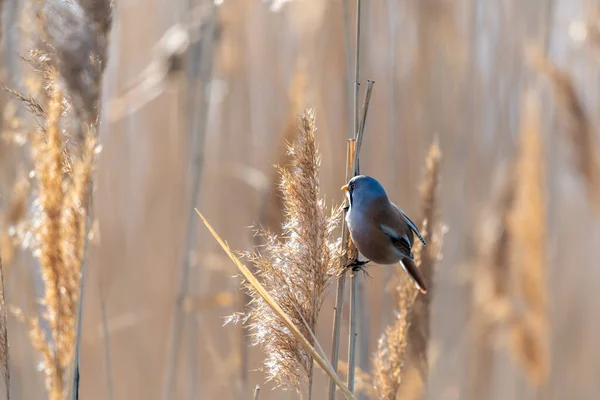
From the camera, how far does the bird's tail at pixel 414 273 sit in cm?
118

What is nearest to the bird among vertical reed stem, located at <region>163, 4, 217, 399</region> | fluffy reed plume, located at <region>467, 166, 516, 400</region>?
vertical reed stem, located at <region>163, 4, 217, 399</region>

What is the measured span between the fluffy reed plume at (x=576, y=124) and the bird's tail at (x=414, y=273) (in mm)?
718

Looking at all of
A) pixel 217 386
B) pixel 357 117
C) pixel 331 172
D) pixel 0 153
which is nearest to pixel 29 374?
pixel 217 386

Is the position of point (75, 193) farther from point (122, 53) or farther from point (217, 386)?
point (122, 53)

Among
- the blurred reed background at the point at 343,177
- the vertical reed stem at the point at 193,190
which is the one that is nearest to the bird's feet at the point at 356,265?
the blurred reed background at the point at 343,177

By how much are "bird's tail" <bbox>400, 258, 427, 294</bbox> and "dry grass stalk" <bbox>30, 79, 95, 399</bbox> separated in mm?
563

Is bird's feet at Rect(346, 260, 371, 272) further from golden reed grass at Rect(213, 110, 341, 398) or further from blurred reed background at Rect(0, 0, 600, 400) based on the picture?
blurred reed background at Rect(0, 0, 600, 400)

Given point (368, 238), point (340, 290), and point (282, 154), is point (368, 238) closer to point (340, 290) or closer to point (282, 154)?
point (340, 290)

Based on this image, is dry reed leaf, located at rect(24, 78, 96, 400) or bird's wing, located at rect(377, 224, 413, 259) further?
bird's wing, located at rect(377, 224, 413, 259)

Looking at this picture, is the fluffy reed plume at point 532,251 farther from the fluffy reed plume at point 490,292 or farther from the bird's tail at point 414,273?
the bird's tail at point 414,273

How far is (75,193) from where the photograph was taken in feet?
2.98

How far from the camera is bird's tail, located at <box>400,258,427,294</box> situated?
1185 millimetres

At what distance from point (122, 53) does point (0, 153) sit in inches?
56.4

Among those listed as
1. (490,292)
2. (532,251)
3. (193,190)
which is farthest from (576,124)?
(193,190)
